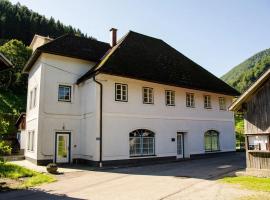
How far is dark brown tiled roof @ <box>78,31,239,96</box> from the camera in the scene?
19.2 meters

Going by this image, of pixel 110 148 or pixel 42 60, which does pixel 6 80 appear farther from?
pixel 110 148

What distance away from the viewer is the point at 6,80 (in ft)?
199

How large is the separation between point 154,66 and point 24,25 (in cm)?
7272

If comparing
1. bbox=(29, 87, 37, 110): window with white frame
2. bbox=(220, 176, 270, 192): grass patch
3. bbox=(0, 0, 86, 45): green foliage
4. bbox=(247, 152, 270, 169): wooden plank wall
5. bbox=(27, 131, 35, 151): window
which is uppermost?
bbox=(0, 0, 86, 45): green foliage

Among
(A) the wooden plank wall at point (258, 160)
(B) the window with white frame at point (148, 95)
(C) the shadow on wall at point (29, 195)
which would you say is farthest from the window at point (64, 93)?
(A) the wooden plank wall at point (258, 160)

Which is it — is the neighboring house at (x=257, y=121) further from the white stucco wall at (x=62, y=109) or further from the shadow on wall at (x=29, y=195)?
the white stucco wall at (x=62, y=109)

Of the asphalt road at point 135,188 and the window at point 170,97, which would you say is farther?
the window at point 170,97

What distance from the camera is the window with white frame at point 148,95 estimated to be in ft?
67.6

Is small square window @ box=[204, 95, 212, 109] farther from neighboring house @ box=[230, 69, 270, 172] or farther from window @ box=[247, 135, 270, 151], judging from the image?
window @ box=[247, 135, 270, 151]

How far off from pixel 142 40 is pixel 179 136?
895cm

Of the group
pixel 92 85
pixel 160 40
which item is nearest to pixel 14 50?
pixel 160 40

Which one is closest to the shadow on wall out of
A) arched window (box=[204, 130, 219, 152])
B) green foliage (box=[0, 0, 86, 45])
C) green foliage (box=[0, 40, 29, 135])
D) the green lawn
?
the green lawn

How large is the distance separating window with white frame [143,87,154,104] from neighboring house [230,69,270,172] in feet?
26.3

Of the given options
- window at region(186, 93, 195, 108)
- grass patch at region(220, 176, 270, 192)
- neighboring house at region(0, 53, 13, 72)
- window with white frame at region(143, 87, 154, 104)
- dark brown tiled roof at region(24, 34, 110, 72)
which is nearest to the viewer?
grass patch at region(220, 176, 270, 192)
